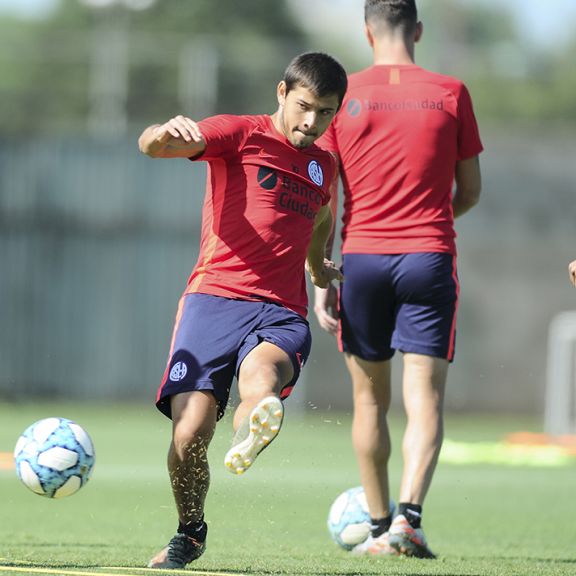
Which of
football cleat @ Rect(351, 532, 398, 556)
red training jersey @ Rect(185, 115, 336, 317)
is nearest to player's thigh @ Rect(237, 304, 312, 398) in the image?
red training jersey @ Rect(185, 115, 336, 317)

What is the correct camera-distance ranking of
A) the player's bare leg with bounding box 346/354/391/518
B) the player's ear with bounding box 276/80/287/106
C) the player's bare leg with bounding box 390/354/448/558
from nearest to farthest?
the player's ear with bounding box 276/80/287/106 → the player's bare leg with bounding box 390/354/448/558 → the player's bare leg with bounding box 346/354/391/518

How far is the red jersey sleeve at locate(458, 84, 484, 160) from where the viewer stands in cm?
669

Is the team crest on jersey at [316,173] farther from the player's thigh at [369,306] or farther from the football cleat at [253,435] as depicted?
the football cleat at [253,435]

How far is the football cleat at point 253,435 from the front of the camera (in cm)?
491

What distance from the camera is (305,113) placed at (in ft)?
18.7

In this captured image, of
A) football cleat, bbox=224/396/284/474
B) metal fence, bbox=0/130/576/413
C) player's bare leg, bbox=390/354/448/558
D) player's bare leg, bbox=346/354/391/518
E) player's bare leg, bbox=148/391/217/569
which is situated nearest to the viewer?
football cleat, bbox=224/396/284/474

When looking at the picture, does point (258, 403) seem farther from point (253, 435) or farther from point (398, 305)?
point (398, 305)

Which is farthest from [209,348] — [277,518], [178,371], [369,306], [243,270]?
[277,518]

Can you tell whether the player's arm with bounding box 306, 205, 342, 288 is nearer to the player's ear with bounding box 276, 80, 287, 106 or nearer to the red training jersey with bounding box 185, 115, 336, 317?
the red training jersey with bounding box 185, 115, 336, 317

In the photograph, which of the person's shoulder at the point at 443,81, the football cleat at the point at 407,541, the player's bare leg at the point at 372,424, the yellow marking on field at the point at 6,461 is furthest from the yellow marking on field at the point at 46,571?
the yellow marking on field at the point at 6,461

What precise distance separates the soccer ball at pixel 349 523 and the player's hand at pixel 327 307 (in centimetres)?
93

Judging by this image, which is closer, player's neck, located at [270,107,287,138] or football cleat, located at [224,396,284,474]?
football cleat, located at [224,396,284,474]

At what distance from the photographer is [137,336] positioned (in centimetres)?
2039

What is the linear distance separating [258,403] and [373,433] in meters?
1.78
